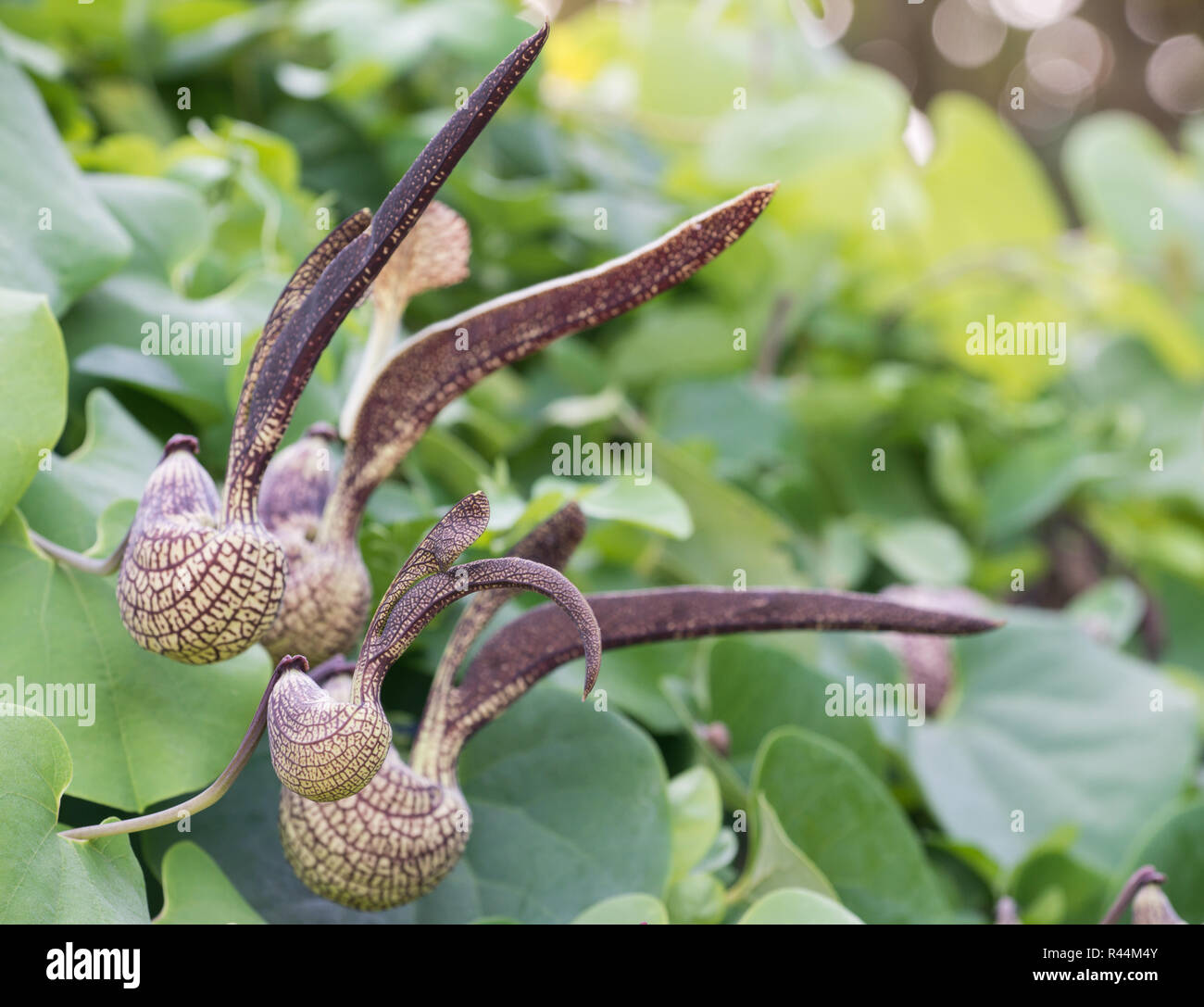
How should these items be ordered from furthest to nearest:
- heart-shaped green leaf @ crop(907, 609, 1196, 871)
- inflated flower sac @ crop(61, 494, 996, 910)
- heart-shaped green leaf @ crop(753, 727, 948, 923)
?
heart-shaped green leaf @ crop(907, 609, 1196, 871) → heart-shaped green leaf @ crop(753, 727, 948, 923) → inflated flower sac @ crop(61, 494, 996, 910)

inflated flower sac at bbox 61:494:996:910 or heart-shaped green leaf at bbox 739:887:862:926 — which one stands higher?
inflated flower sac at bbox 61:494:996:910

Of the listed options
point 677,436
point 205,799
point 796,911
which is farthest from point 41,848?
point 677,436

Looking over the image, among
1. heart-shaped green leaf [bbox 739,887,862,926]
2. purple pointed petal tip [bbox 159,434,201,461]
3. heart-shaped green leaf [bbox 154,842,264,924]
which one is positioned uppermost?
purple pointed petal tip [bbox 159,434,201,461]

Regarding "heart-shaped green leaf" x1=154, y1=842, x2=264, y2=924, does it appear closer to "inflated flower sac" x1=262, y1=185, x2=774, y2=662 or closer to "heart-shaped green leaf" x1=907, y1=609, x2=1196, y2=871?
"inflated flower sac" x1=262, y1=185, x2=774, y2=662

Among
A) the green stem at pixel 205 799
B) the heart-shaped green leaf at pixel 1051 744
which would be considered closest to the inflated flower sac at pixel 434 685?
the green stem at pixel 205 799

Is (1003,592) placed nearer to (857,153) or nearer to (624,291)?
(857,153)

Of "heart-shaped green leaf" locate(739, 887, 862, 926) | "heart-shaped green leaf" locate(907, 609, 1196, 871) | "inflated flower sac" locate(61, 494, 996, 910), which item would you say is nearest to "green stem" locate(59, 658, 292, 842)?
"inflated flower sac" locate(61, 494, 996, 910)

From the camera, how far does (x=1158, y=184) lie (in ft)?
2.52

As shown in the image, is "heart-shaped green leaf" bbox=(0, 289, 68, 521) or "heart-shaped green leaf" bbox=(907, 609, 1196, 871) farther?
"heart-shaped green leaf" bbox=(907, 609, 1196, 871)

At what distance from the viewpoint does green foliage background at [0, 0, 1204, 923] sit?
0.25 m

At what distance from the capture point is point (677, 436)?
54 cm

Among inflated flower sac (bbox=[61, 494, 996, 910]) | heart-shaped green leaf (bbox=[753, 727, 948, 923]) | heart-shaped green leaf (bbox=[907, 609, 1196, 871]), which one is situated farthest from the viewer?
heart-shaped green leaf (bbox=[907, 609, 1196, 871])

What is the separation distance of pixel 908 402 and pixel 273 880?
440 mm
